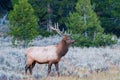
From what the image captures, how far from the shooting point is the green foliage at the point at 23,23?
2530 cm

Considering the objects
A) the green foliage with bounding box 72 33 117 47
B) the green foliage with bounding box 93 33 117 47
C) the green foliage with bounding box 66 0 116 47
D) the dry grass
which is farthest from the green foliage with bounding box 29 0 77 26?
the dry grass

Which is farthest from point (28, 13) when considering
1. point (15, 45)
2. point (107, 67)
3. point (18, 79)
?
point (18, 79)

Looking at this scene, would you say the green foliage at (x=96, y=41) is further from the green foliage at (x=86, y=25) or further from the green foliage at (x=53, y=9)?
the green foliage at (x=53, y=9)

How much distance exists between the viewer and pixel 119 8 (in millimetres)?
32406

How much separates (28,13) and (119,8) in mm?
9336

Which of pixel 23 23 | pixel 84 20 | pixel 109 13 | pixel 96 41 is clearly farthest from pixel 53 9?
pixel 96 41

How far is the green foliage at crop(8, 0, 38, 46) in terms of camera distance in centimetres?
2530

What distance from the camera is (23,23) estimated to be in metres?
25.7

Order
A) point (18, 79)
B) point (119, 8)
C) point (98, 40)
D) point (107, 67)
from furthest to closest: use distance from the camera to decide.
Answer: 1. point (119, 8)
2. point (98, 40)
3. point (107, 67)
4. point (18, 79)

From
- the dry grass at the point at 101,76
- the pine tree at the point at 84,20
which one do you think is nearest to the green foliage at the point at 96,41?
the pine tree at the point at 84,20

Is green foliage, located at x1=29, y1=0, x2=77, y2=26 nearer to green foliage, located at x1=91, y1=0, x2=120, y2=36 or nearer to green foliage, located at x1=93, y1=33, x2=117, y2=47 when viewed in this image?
green foliage, located at x1=91, y1=0, x2=120, y2=36

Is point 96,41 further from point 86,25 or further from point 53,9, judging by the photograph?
point 53,9

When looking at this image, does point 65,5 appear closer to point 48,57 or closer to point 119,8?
point 119,8

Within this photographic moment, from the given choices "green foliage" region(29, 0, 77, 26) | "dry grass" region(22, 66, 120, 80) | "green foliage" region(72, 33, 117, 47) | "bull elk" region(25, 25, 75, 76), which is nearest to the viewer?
"dry grass" region(22, 66, 120, 80)
